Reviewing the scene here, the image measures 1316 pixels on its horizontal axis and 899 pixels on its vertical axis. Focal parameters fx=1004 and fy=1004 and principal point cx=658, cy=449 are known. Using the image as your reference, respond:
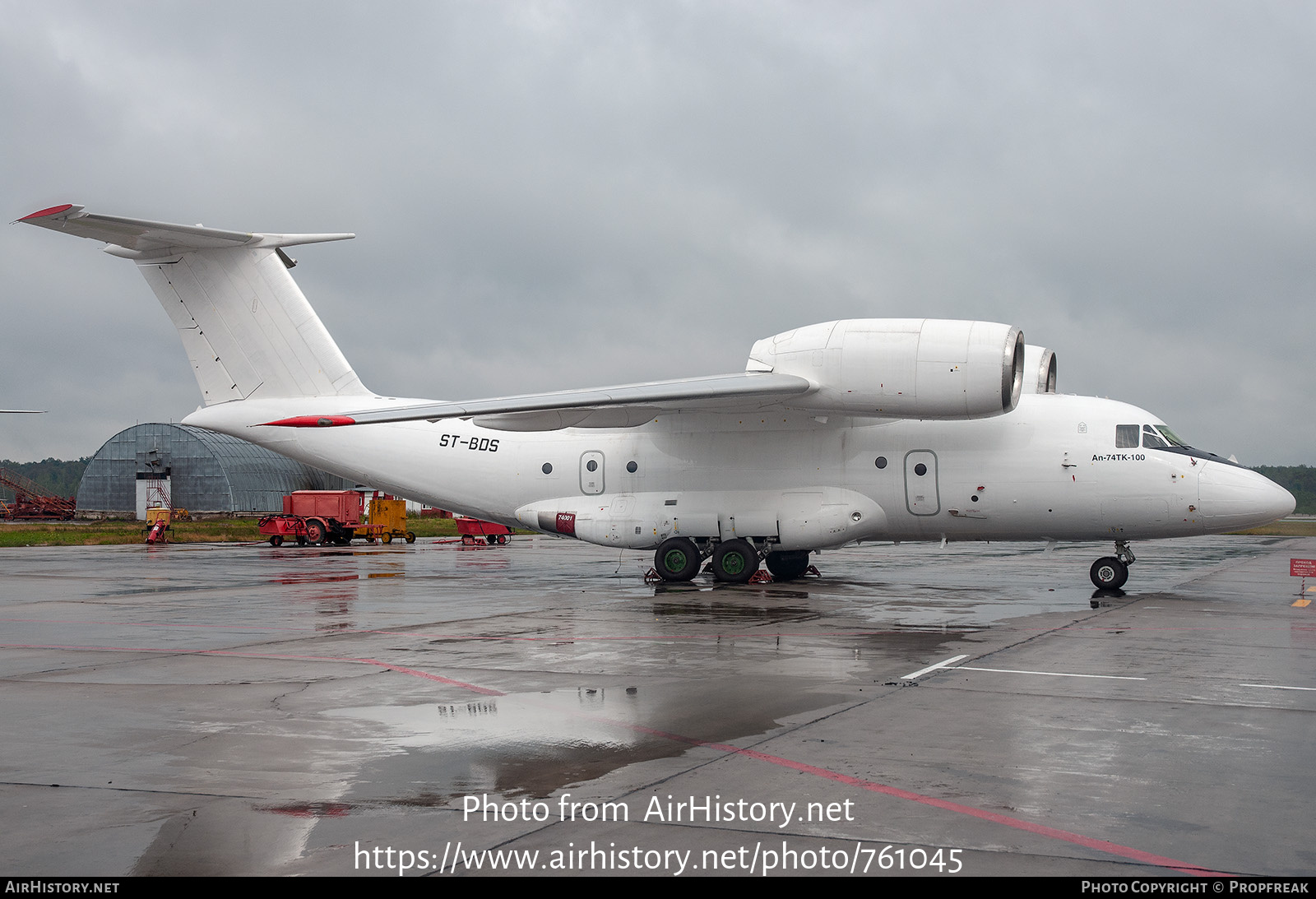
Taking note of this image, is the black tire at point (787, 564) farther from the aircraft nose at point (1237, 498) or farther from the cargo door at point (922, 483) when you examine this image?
the aircraft nose at point (1237, 498)

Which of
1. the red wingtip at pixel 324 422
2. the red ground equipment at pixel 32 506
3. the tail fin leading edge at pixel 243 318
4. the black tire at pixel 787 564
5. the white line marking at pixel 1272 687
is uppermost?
the tail fin leading edge at pixel 243 318

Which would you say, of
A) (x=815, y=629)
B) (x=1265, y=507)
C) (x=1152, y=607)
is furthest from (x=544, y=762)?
(x=1265, y=507)

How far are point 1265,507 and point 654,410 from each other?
9.76m

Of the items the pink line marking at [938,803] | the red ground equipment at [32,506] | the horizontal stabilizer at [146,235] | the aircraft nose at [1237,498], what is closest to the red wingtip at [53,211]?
the horizontal stabilizer at [146,235]

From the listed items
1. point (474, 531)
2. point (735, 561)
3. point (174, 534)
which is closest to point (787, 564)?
point (735, 561)

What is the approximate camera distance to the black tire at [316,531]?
37.2 m

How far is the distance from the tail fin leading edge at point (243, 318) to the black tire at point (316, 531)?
17.9 m

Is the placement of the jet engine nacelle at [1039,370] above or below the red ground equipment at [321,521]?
above

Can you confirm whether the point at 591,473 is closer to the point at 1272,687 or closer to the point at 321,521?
the point at 1272,687

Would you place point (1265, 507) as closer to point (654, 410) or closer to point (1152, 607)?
point (1152, 607)

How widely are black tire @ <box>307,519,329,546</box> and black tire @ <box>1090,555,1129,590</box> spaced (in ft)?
93.8

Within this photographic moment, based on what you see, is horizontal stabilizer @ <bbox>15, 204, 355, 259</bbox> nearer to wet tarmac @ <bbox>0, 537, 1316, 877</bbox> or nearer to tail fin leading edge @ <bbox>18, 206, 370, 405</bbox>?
tail fin leading edge @ <bbox>18, 206, 370, 405</bbox>

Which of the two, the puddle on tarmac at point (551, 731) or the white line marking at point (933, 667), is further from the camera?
the white line marking at point (933, 667)

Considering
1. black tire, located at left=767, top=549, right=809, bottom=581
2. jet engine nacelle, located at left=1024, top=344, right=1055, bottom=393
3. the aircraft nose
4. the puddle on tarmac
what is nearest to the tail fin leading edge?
black tire, located at left=767, top=549, right=809, bottom=581
